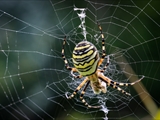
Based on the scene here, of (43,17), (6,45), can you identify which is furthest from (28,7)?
(6,45)

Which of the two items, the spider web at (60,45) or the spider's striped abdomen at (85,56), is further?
the spider web at (60,45)

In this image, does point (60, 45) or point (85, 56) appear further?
point (60, 45)

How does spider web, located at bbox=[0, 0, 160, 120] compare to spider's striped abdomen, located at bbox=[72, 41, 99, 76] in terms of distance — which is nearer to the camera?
spider's striped abdomen, located at bbox=[72, 41, 99, 76]

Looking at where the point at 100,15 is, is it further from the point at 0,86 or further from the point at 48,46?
the point at 0,86
